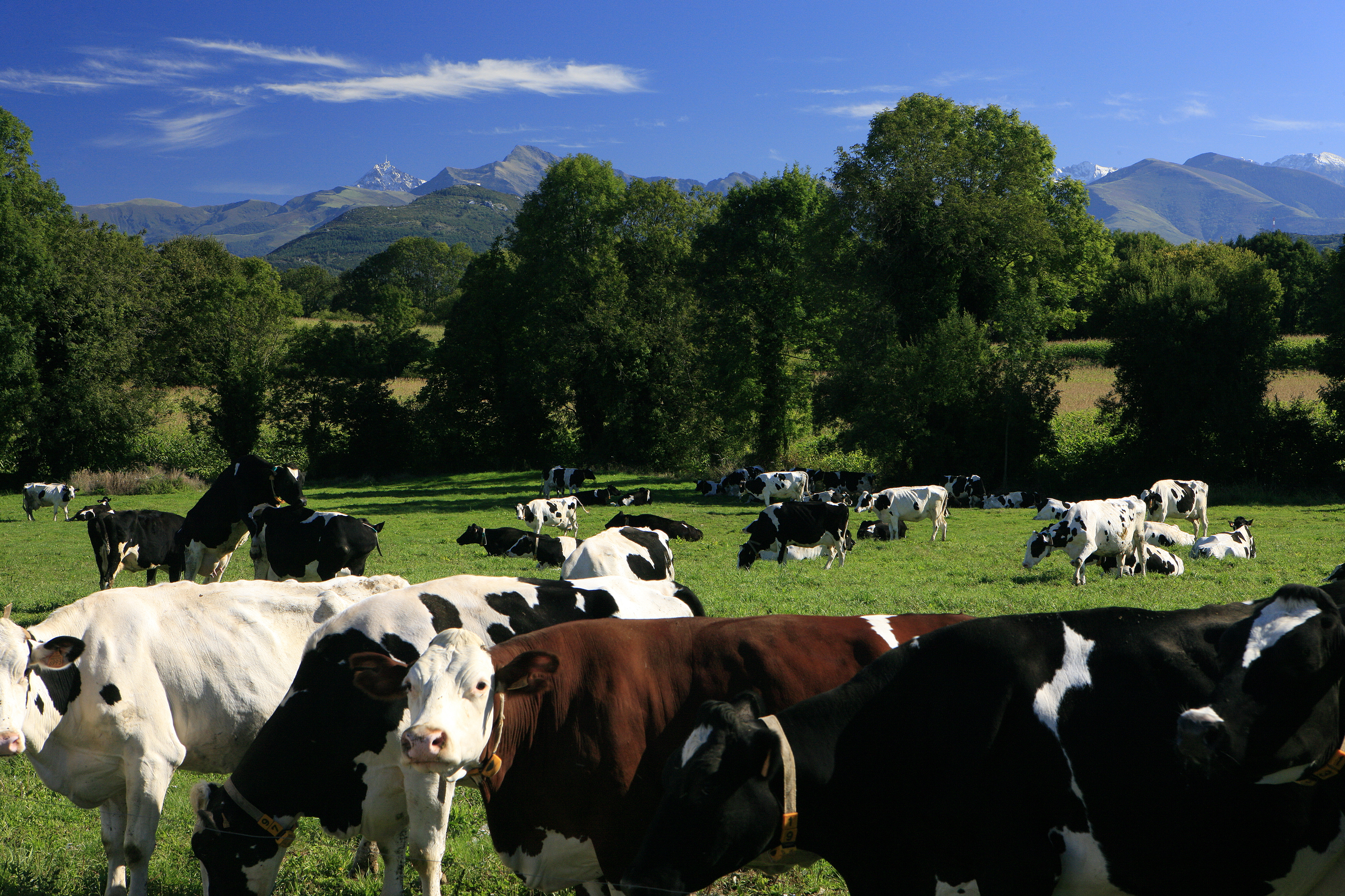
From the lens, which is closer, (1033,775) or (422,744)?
(1033,775)

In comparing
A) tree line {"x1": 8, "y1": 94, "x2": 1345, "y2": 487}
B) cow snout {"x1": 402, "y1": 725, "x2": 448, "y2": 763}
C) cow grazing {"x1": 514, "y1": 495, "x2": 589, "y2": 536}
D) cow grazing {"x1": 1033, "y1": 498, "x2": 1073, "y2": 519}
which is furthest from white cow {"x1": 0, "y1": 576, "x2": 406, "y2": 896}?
tree line {"x1": 8, "y1": 94, "x2": 1345, "y2": 487}

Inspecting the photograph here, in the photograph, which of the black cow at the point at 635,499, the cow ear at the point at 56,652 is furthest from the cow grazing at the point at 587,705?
the black cow at the point at 635,499

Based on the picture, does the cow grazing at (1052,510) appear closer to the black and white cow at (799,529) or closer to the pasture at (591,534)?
the pasture at (591,534)

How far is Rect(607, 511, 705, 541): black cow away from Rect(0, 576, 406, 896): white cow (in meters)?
14.5

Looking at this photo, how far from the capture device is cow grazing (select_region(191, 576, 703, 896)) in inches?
174

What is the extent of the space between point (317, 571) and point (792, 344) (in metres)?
28.8

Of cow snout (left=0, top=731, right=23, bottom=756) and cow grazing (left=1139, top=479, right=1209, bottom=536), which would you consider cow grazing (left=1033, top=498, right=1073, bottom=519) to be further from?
cow snout (left=0, top=731, right=23, bottom=756)

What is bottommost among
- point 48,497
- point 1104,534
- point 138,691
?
point 48,497

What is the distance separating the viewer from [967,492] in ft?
99.0

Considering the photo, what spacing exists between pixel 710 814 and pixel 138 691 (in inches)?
162

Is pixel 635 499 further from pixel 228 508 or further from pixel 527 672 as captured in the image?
pixel 527 672

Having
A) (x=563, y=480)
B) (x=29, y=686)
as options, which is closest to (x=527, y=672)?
(x=29, y=686)

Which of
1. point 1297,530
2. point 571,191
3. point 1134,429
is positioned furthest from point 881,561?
point 571,191

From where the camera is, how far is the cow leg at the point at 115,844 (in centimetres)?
501
